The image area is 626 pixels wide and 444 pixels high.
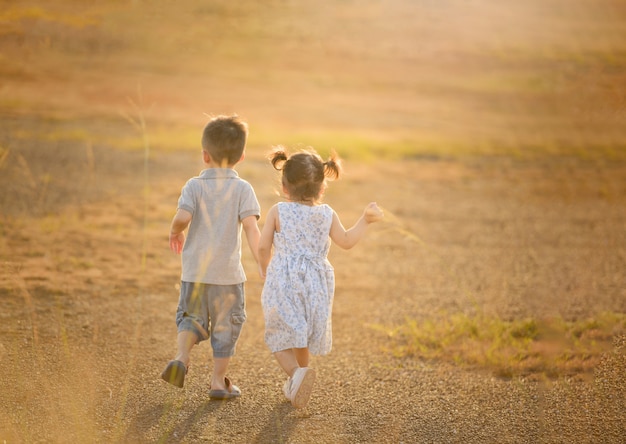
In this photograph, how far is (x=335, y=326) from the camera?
5.86 m

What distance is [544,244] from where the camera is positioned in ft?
30.7

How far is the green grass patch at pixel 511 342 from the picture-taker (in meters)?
4.79

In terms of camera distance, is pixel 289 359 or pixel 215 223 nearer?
pixel 289 359

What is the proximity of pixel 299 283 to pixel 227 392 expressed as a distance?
2.40ft

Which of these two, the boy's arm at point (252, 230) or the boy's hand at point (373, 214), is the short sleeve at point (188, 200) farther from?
the boy's hand at point (373, 214)

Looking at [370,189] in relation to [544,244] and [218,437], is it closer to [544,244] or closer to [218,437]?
[544,244]

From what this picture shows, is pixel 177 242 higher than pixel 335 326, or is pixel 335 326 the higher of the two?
pixel 177 242

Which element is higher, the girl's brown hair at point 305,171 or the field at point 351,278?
the girl's brown hair at point 305,171

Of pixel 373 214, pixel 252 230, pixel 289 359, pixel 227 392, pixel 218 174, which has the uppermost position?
pixel 218 174

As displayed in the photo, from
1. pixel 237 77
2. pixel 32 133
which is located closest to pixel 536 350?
pixel 32 133

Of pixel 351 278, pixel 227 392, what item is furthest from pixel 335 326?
pixel 227 392

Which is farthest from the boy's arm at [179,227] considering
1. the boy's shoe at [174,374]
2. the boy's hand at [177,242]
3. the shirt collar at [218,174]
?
the boy's shoe at [174,374]

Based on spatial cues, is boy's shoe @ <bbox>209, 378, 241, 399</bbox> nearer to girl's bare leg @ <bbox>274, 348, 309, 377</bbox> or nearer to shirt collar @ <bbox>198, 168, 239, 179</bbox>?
girl's bare leg @ <bbox>274, 348, 309, 377</bbox>

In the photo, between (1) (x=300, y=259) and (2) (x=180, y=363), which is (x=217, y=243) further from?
(2) (x=180, y=363)
